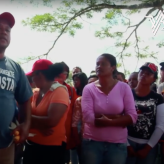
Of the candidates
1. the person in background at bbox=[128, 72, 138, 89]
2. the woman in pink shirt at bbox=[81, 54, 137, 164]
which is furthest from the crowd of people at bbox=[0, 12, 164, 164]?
the person in background at bbox=[128, 72, 138, 89]

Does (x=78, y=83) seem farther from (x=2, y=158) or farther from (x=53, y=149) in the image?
(x=2, y=158)

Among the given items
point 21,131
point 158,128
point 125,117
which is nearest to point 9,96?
point 21,131

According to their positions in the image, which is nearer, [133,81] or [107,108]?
[107,108]

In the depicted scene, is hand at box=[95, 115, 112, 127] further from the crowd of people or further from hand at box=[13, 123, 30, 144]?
hand at box=[13, 123, 30, 144]

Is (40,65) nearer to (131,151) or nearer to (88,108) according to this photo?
(88,108)

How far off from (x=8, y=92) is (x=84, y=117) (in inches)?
39.2

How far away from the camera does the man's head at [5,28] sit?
82.3 inches

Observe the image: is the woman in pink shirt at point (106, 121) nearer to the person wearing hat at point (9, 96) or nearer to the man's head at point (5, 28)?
the person wearing hat at point (9, 96)

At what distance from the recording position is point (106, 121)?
268 centimetres

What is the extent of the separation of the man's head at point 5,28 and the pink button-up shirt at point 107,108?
1061mm

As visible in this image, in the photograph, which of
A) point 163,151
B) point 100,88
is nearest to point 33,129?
point 100,88

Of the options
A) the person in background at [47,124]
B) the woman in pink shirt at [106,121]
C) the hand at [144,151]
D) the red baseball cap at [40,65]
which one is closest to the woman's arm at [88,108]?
the woman in pink shirt at [106,121]

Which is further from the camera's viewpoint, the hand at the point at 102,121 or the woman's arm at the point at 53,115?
the hand at the point at 102,121

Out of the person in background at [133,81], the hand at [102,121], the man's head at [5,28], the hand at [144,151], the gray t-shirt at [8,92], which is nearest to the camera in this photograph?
the gray t-shirt at [8,92]
